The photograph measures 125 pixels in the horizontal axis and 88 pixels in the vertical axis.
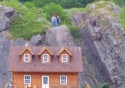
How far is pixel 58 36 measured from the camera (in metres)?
93.3

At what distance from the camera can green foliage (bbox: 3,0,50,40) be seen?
310 feet

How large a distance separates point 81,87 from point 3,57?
32.3 ft

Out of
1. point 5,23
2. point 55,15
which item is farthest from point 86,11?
point 5,23

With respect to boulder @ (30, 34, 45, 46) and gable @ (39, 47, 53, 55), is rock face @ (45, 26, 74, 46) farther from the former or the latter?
gable @ (39, 47, 53, 55)

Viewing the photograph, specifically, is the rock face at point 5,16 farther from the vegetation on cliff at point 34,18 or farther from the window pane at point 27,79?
the window pane at point 27,79

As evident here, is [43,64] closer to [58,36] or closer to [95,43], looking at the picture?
[58,36]

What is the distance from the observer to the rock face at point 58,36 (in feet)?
306

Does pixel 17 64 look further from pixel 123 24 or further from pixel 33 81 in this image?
pixel 123 24

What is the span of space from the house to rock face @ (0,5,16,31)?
7729mm

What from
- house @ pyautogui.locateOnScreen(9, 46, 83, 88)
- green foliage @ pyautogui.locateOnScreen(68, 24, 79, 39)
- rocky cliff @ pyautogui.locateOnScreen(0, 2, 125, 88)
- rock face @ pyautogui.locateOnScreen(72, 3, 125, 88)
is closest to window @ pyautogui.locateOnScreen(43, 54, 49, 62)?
house @ pyautogui.locateOnScreen(9, 46, 83, 88)

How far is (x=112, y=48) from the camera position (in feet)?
306

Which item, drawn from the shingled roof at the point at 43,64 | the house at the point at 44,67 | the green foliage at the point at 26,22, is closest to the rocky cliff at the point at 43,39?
the green foliage at the point at 26,22

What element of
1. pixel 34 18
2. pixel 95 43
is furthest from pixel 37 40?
pixel 95 43

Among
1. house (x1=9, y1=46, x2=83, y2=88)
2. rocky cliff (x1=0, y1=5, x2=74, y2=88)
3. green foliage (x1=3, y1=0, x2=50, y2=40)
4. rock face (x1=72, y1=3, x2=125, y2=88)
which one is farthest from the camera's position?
green foliage (x1=3, y1=0, x2=50, y2=40)
